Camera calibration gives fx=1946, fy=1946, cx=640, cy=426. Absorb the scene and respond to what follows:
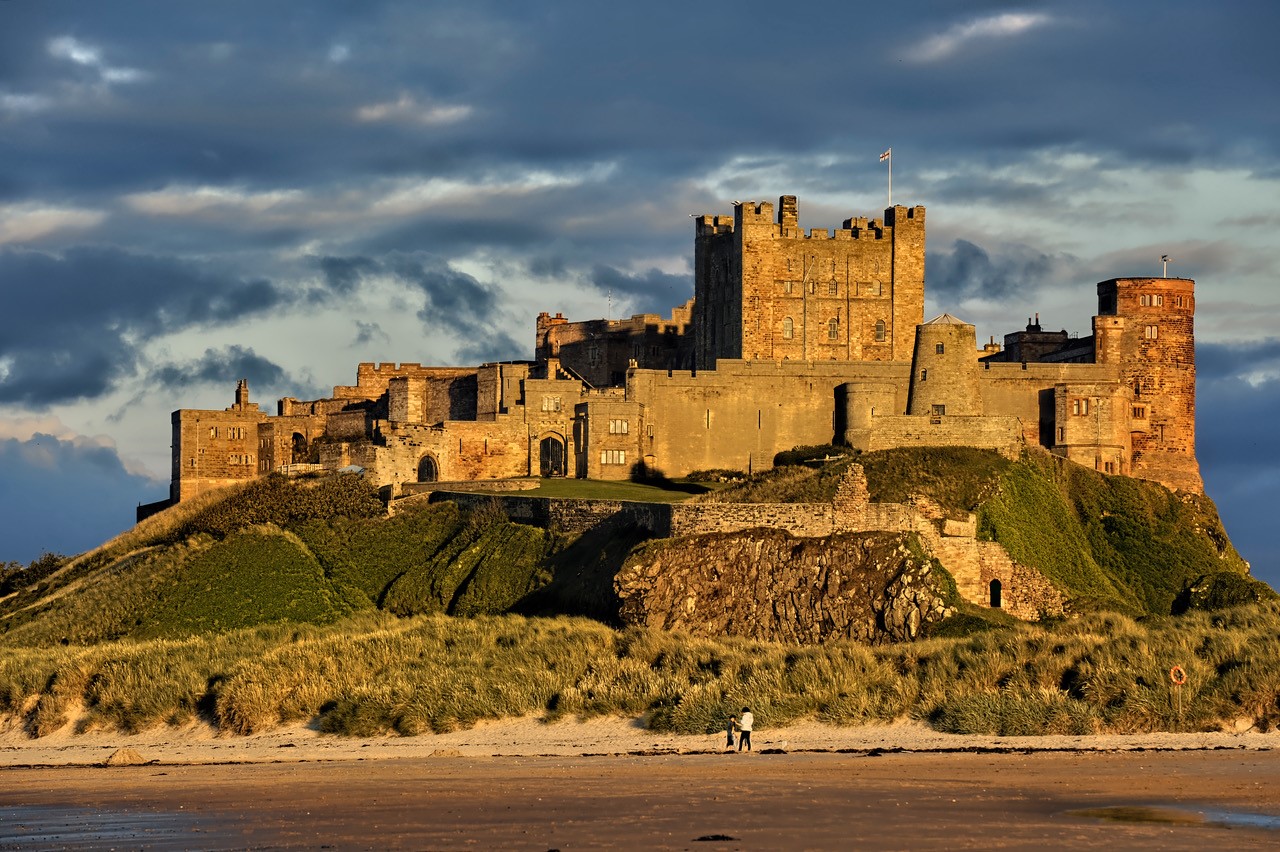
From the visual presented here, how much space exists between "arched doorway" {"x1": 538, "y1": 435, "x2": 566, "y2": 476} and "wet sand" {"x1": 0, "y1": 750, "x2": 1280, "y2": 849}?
120ft

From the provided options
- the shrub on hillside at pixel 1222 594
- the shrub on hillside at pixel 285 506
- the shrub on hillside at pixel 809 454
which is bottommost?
the shrub on hillside at pixel 1222 594

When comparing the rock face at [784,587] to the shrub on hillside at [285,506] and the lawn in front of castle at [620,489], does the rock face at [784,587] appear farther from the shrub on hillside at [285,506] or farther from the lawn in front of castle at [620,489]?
the shrub on hillside at [285,506]

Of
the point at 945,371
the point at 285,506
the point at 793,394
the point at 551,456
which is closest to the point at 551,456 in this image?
the point at 551,456

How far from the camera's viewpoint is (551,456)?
73.5 meters

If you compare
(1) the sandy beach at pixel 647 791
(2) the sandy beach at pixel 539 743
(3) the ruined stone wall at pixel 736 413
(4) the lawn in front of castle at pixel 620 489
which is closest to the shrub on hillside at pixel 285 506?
(4) the lawn in front of castle at pixel 620 489

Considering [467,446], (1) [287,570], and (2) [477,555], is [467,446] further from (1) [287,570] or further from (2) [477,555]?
(1) [287,570]

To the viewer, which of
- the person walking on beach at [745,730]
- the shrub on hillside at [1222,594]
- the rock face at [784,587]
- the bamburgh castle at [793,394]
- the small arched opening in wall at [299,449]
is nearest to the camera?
the person walking on beach at [745,730]

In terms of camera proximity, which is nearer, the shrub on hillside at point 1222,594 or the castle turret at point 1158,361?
the shrub on hillside at point 1222,594

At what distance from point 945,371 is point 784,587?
718 inches

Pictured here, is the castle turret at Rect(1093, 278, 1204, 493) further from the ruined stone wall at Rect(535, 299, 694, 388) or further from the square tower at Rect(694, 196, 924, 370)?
the ruined stone wall at Rect(535, 299, 694, 388)

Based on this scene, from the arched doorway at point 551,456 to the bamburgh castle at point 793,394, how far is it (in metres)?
0.08

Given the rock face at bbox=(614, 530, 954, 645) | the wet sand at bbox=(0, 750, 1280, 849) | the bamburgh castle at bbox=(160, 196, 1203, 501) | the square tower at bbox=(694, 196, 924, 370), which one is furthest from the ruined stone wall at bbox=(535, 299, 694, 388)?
the wet sand at bbox=(0, 750, 1280, 849)

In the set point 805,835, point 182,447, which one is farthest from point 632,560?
point 182,447

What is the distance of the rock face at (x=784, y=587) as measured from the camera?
48.9 metres
